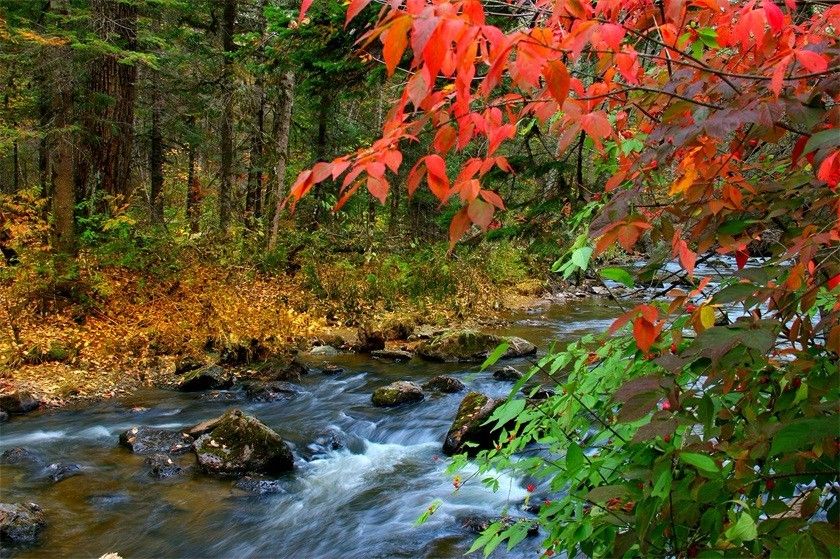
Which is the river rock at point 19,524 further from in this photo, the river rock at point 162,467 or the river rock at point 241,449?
the river rock at point 241,449

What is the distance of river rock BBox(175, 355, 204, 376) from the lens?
10055 millimetres

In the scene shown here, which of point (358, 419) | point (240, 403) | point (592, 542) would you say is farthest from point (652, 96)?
point (240, 403)

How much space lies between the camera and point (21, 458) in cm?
673

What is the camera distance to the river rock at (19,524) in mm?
5051

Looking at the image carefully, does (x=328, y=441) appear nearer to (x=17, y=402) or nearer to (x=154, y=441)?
(x=154, y=441)

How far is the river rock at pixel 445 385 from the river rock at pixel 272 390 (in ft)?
7.06

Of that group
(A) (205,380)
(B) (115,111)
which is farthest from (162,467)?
(B) (115,111)

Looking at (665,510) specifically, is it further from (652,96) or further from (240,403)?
(240,403)

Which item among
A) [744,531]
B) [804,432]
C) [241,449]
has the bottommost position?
[241,449]

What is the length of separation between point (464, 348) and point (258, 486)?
587cm

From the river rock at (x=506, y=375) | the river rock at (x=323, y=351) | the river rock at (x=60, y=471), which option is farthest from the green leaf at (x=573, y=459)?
the river rock at (x=323, y=351)

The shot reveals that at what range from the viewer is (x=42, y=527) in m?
5.30

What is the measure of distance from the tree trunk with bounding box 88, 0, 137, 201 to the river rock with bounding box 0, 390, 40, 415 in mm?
4365

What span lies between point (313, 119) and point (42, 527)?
1575 cm
